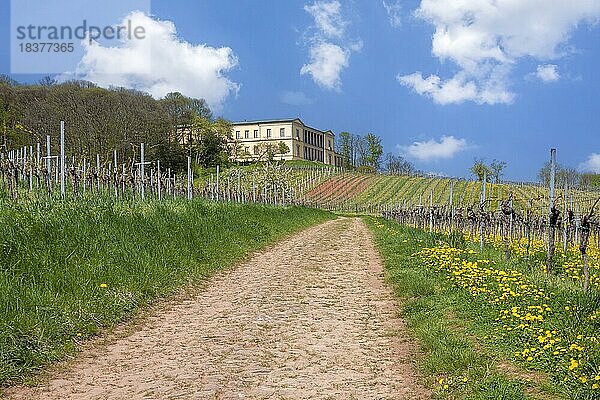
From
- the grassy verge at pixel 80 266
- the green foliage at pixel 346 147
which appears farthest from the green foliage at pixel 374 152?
the grassy verge at pixel 80 266

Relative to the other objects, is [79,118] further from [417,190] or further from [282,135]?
[282,135]

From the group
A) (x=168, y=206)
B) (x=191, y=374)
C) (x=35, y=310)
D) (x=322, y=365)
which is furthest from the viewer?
(x=168, y=206)

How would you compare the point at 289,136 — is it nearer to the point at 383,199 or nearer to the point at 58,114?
the point at 383,199

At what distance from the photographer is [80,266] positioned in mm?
7969

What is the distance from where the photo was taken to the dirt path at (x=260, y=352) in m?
4.96

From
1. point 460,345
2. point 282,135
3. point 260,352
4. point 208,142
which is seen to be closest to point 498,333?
point 460,345

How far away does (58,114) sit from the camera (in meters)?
39.1

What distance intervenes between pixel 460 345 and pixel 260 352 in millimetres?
2147

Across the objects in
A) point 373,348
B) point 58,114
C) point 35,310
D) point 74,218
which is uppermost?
point 58,114

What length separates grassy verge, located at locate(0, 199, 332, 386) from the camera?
591 centimetres

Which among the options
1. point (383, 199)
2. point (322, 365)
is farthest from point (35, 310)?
point (383, 199)

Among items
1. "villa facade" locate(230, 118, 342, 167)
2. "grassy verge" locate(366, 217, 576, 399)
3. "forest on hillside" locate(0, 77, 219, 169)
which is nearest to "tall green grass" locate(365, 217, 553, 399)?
"grassy verge" locate(366, 217, 576, 399)

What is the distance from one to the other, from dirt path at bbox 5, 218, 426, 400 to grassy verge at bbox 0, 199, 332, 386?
0.47 meters

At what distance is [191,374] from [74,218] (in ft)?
17.2
